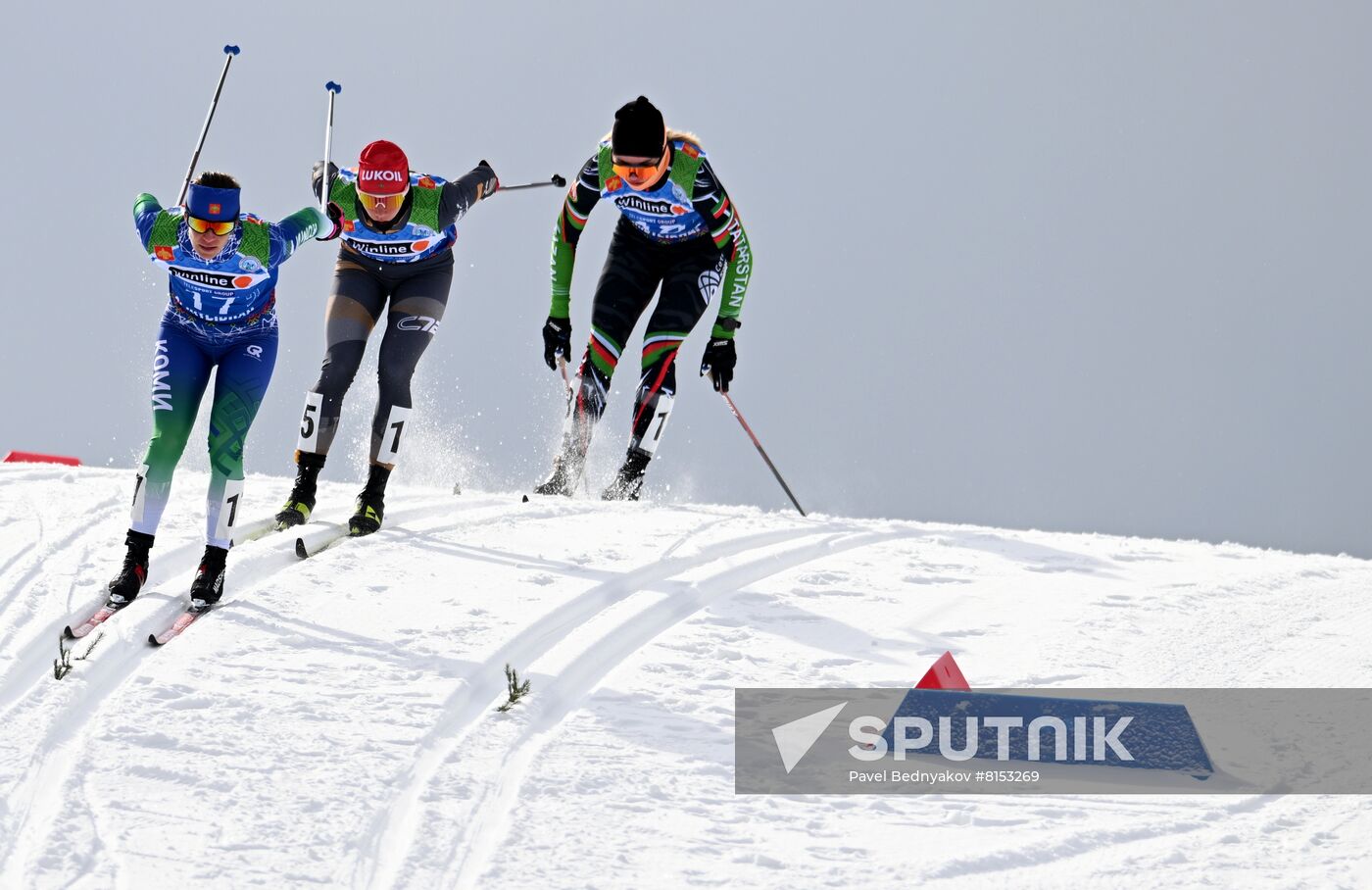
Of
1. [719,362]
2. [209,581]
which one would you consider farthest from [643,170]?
[209,581]

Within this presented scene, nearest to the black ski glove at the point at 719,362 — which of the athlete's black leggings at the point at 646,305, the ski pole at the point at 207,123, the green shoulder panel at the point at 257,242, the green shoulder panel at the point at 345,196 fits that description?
the athlete's black leggings at the point at 646,305

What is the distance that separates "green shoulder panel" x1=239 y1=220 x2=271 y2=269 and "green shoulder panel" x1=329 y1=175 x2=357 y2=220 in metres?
1.23

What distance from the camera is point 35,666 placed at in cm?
525

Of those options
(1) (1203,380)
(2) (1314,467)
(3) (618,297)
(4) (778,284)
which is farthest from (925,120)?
(3) (618,297)

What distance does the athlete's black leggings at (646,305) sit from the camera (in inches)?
327

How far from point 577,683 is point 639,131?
11.0 feet

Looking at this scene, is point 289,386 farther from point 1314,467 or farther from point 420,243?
point 420,243

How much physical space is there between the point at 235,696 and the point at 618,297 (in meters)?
3.88

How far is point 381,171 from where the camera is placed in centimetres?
698

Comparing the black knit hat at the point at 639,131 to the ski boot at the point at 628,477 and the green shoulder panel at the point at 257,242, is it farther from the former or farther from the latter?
the green shoulder panel at the point at 257,242

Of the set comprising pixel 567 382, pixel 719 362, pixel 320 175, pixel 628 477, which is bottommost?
pixel 628 477

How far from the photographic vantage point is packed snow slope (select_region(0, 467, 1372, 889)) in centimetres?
414
